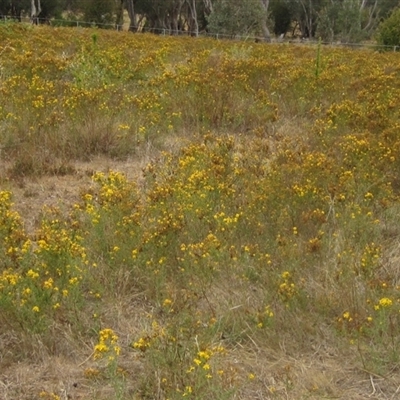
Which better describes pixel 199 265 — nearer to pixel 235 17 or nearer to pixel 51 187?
pixel 51 187

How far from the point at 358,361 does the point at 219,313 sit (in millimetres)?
739

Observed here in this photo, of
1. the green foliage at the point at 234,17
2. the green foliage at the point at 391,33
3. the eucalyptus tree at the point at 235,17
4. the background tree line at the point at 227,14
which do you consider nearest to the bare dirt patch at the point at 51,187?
the green foliage at the point at 391,33

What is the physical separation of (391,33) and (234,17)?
9239 mm

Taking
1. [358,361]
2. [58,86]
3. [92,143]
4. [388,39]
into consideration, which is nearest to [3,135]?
[92,143]

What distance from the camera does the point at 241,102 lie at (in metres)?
7.52

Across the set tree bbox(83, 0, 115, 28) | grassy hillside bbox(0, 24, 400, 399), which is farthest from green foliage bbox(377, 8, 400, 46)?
tree bbox(83, 0, 115, 28)

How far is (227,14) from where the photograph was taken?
103 feet

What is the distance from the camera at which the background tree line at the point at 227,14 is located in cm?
3166

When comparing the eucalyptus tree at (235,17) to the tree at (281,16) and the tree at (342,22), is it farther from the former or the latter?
the tree at (281,16)

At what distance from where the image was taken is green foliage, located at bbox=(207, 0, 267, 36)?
3136 cm

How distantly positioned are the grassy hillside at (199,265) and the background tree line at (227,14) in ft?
84.9

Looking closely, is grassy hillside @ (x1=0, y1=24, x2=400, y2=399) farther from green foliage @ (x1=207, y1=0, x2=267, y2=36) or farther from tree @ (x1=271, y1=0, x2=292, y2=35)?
tree @ (x1=271, y1=0, x2=292, y2=35)

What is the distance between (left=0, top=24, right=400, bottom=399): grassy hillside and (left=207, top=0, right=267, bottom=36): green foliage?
1036 inches

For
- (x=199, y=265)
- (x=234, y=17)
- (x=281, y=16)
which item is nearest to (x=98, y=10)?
(x=234, y=17)
